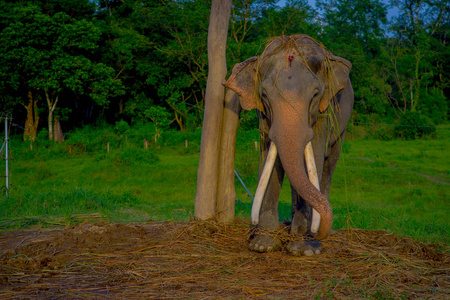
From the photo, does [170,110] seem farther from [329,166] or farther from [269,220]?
[269,220]

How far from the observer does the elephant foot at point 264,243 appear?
4277mm

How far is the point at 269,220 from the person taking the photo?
4.51 metres

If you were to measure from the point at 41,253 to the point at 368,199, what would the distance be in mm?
7700

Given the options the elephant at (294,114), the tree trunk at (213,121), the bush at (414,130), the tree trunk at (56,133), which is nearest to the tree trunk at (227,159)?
the tree trunk at (213,121)

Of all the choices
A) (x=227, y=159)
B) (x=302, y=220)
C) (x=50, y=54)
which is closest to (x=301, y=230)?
Result: (x=302, y=220)

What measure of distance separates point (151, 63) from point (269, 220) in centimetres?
2096

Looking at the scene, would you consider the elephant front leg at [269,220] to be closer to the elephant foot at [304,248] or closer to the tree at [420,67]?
the elephant foot at [304,248]

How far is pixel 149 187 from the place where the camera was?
12000 mm

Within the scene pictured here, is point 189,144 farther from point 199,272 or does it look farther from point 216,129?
point 199,272

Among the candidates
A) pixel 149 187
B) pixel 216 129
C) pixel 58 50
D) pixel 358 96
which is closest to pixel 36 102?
pixel 58 50

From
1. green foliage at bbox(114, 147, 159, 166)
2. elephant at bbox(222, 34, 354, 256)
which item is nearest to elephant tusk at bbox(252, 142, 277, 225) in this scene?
elephant at bbox(222, 34, 354, 256)

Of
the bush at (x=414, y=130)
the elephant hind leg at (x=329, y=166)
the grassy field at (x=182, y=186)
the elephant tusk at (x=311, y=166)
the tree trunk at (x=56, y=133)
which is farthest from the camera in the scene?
the tree trunk at (x=56, y=133)

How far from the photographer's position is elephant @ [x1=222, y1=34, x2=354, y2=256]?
3.85 m

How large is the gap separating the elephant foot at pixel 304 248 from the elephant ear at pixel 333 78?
4.28 feet
